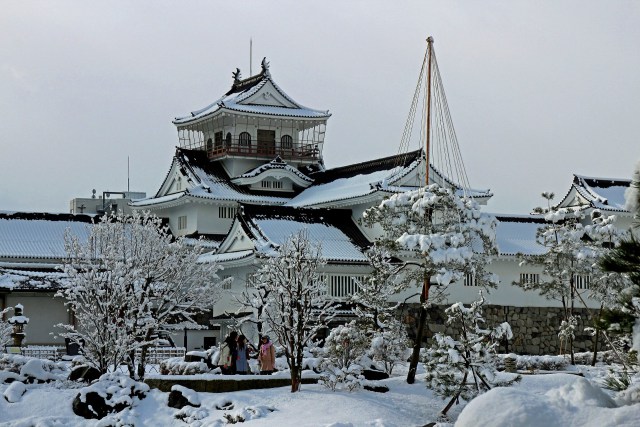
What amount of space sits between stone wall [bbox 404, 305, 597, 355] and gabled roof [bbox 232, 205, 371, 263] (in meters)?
4.40

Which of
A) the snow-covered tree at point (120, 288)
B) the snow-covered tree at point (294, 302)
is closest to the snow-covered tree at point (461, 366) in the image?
the snow-covered tree at point (294, 302)

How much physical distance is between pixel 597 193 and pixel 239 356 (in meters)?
24.4

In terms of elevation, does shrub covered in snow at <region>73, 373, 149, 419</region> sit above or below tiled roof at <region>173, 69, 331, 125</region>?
below

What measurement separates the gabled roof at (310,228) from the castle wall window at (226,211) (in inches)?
258

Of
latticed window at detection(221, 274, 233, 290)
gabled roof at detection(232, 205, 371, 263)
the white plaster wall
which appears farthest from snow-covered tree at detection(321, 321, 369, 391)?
the white plaster wall

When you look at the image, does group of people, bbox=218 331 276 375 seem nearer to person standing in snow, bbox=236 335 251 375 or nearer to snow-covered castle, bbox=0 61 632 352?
person standing in snow, bbox=236 335 251 375

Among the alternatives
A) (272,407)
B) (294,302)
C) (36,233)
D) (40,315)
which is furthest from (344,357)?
(36,233)

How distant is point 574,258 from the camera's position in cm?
3288

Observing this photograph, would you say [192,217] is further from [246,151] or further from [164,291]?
[164,291]

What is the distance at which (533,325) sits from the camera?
4381 centimetres

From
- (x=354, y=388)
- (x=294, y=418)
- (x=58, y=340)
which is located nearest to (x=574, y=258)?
(x=354, y=388)

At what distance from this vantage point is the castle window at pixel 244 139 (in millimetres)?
53056

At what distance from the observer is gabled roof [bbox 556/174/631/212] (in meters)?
45.2

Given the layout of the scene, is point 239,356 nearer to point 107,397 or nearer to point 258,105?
point 107,397
